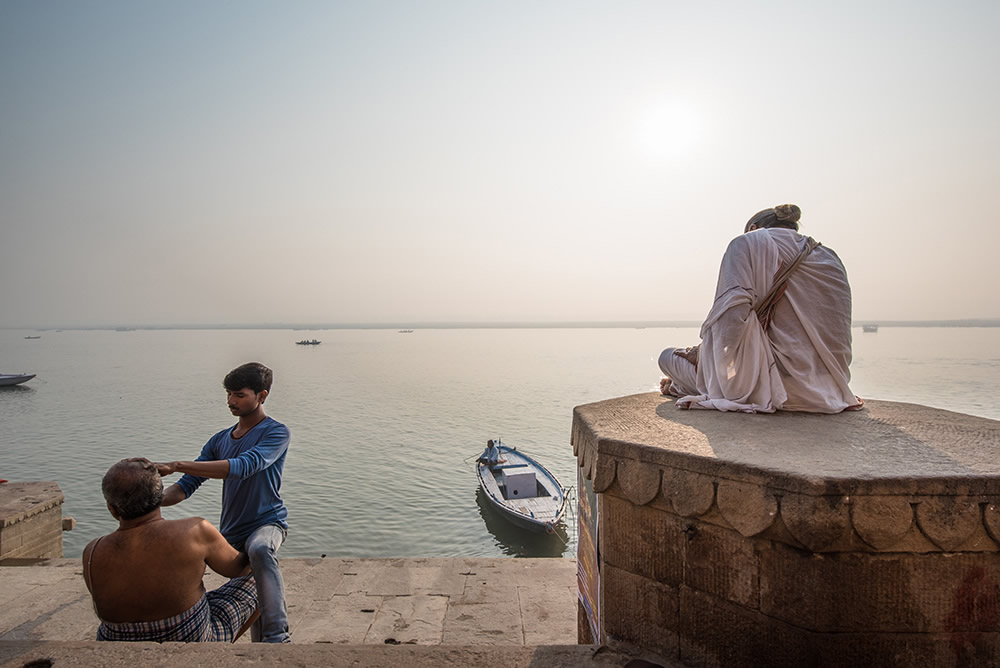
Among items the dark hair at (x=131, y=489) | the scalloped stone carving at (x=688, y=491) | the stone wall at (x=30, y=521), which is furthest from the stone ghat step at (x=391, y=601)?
the scalloped stone carving at (x=688, y=491)

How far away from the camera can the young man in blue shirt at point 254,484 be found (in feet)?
9.53

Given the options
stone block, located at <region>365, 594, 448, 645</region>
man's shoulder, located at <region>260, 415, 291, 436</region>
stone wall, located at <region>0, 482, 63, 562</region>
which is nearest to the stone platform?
stone block, located at <region>365, 594, 448, 645</region>

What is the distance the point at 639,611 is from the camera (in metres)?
2.28

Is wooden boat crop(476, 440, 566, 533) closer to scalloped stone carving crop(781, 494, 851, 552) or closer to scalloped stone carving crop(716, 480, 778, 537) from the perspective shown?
scalloped stone carving crop(716, 480, 778, 537)

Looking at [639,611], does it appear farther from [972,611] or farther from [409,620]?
[409,620]

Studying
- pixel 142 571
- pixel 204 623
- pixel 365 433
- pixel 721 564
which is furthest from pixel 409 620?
pixel 365 433

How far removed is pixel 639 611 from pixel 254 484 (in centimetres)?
230

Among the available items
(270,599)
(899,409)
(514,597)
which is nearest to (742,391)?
(899,409)

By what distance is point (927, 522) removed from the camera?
1.74 m

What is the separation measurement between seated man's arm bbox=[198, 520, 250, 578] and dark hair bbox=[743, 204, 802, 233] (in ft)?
13.2

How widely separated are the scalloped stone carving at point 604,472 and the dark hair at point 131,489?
2.02m

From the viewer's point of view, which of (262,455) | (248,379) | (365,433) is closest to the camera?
(262,455)

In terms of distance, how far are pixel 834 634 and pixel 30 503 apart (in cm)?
909

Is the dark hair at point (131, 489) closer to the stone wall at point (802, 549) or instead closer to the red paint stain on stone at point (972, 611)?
the stone wall at point (802, 549)
